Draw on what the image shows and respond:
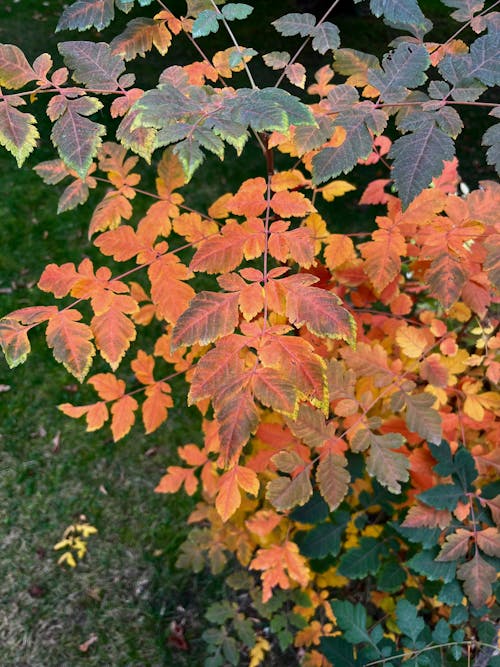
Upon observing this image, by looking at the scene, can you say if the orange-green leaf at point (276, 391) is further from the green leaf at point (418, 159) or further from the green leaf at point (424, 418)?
the green leaf at point (424, 418)

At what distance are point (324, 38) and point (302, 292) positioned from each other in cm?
66

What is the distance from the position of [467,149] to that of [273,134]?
418 centimetres

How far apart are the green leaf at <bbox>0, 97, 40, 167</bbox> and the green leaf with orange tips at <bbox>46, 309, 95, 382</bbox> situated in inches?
13.2

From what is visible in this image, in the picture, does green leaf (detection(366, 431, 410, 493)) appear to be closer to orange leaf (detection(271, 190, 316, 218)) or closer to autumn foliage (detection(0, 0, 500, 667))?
autumn foliage (detection(0, 0, 500, 667))

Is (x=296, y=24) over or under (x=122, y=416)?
over

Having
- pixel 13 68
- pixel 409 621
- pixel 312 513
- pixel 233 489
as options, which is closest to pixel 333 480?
pixel 233 489

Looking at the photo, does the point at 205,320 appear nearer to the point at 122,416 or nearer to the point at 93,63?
the point at 93,63

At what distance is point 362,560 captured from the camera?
5.81 ft

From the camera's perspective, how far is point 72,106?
1110mm

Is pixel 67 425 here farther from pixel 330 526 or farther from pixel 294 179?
pixel 294 179

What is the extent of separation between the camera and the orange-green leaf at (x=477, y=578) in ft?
4.54

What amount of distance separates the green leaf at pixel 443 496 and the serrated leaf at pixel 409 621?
0.87 feet

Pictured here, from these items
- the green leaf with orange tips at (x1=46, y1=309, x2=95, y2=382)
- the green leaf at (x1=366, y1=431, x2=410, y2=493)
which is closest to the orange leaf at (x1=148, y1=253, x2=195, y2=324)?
the green leaf with orange tips at (x1=46, y1=309, x2=95, y2=382)

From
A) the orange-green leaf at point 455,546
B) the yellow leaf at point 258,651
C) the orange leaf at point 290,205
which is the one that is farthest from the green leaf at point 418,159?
the yellow leaf at point 258,651
